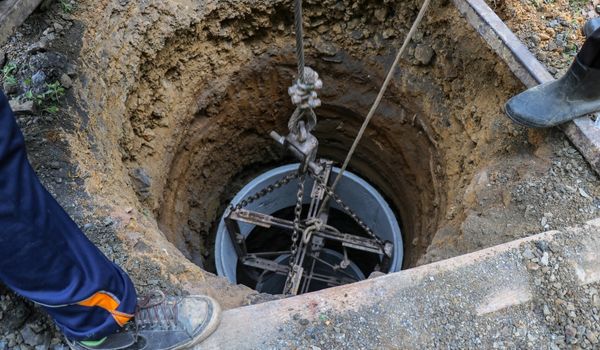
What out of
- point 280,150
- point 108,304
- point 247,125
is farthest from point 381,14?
point 108,304

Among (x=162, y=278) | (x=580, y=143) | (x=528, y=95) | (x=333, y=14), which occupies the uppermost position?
(x=333, y=14)

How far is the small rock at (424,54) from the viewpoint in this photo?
9.53 ft

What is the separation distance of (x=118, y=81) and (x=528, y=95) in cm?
216

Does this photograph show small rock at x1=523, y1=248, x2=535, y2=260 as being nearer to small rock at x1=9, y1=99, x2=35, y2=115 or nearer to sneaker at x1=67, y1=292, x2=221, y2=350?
sneaker at x1=67, y1=292, x2=221, y2=350

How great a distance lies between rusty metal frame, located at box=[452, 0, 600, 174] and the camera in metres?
2.08

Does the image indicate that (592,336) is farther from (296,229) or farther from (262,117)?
(262,117)

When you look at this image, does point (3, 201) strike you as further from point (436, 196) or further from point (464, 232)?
point (436, 196)

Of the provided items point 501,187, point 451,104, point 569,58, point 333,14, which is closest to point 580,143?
point 501,187

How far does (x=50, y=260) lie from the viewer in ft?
4.46

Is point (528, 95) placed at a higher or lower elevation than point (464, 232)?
higher

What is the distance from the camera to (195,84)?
3.05 m

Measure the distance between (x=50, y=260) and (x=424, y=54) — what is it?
246cm

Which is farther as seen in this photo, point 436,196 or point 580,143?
point 436,196

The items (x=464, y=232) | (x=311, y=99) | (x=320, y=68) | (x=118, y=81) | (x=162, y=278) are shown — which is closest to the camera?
(x=162, y=278)
